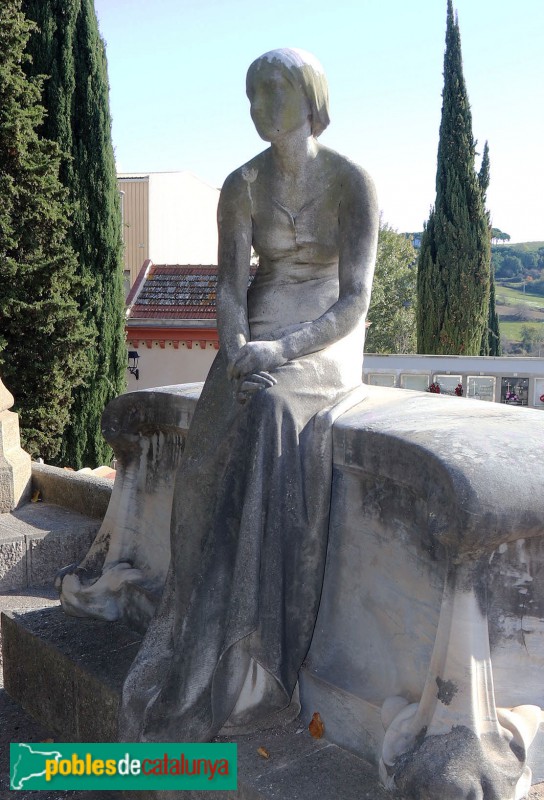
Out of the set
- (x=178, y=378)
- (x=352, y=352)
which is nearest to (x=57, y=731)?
(x=352, y=352)

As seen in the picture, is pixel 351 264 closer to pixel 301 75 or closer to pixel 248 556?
pixel 301 75

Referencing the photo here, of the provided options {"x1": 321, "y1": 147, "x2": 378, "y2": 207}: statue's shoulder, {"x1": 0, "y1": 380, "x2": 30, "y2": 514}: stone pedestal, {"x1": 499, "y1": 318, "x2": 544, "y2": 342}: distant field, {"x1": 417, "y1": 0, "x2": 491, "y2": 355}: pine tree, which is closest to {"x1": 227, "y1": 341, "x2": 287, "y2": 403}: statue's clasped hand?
{"x1": 321, "y1": 147, "x2": 378, "y2": 207}: statue's shoulder

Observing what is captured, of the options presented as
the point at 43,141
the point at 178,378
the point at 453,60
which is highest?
the point at 453,60

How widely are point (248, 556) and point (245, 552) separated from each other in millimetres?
→ 14

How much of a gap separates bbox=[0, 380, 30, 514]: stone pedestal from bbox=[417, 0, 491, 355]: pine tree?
1854 cm

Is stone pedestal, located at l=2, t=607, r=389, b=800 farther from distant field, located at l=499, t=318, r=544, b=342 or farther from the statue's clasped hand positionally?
distant field, located at l=499, t=318, r=544, b=342

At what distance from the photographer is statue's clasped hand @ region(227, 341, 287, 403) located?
238cm

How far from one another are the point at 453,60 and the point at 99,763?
2266 cm

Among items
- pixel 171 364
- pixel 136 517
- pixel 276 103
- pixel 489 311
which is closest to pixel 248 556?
pixel 136 517

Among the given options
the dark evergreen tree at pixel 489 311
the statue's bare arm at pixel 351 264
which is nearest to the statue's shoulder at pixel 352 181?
the statue's bare arm at pixel 351 264

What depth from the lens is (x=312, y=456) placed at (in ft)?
7.69

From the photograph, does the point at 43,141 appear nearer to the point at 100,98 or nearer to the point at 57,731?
the point at 100,98

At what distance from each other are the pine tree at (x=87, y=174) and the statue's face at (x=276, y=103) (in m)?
8.28

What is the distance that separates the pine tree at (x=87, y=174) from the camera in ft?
35.4
